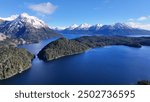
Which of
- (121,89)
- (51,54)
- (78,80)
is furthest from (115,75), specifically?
(121,89)

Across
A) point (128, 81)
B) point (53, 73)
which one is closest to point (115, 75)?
point (128, 81)

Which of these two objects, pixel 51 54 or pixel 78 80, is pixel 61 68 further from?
pixel 51 54

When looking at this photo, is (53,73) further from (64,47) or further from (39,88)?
(39,88)

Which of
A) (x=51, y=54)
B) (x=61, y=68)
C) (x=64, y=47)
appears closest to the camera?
(x=61, y=68)

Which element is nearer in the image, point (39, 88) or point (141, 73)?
point (39, 88)

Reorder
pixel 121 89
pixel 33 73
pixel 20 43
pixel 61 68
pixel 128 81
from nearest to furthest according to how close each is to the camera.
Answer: pixel 121 89 < pixel 128 81 < pixel 33 73 < pixel 61 68 < pixel 20 43

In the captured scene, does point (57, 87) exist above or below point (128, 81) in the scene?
above

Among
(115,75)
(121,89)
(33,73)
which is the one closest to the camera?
(121,89)

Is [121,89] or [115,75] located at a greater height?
[121,89]

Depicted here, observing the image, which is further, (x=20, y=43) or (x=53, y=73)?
(x=20, y=43)
